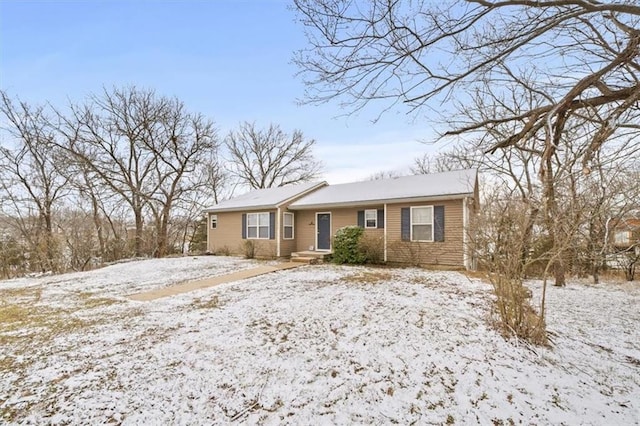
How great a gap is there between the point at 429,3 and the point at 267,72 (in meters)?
6.01

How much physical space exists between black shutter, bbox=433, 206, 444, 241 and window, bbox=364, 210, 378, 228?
2188mm

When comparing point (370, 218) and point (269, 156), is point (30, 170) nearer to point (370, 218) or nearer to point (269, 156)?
point (269, 156)

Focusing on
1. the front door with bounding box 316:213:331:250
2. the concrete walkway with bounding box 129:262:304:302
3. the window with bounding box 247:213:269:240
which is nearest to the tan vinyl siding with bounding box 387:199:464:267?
the front door with bounding box 316:213:331:250

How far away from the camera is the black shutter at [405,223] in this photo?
1027 centimetres

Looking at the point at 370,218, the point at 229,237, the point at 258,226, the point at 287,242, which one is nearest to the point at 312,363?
the point at 370,218

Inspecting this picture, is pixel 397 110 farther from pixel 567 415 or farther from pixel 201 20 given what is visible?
pixel 201 20

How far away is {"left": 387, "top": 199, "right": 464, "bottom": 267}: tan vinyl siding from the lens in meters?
9.44

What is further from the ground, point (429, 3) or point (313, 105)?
point (429, 3)

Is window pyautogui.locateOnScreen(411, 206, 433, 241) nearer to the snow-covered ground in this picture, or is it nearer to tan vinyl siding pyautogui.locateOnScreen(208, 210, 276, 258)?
the snow-covered ground

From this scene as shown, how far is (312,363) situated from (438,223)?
7.89 meters

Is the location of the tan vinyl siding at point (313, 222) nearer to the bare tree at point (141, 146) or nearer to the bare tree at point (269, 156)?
the bare tree at point (141, 146)

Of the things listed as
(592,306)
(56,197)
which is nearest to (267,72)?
(592,306)

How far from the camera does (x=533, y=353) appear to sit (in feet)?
11.1

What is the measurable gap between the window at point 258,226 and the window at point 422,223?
6.47 metres
